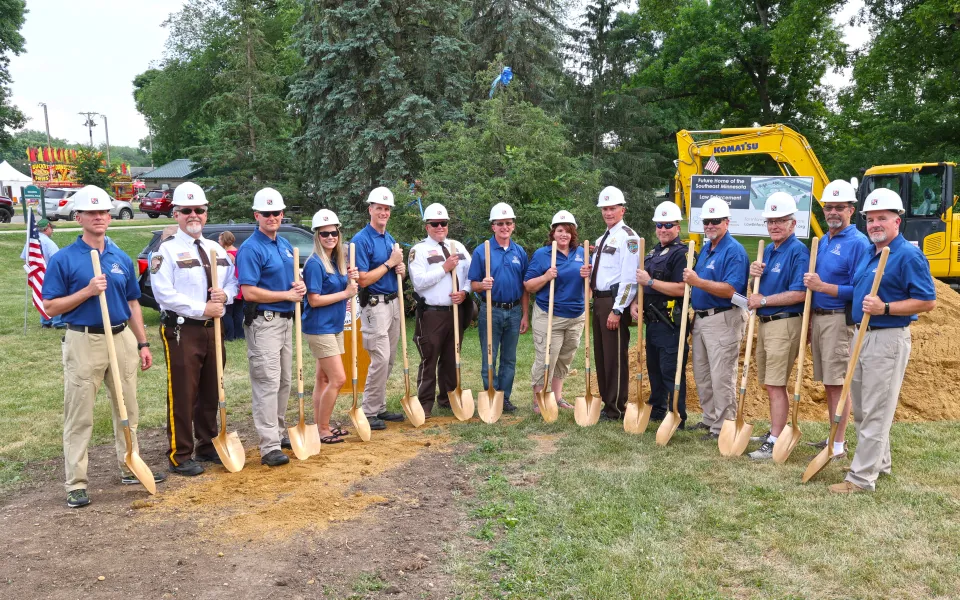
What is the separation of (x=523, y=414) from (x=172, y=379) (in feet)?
12.0

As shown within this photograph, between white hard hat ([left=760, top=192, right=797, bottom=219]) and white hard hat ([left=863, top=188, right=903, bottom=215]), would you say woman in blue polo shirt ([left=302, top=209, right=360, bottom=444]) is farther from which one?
white hard hat ([left=863, top=188, right=903, bottom=215])

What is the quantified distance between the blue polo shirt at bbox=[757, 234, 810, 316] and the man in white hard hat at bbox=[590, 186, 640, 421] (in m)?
1.35

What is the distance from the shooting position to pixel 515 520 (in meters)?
5.06

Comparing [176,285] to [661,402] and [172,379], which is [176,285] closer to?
[172,379]

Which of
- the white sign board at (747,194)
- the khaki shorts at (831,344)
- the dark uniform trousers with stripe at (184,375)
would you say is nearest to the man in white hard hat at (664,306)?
the khaki shorts at (831,344)

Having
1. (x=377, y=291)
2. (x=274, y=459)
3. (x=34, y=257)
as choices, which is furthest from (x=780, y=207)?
(x=34, y=257)

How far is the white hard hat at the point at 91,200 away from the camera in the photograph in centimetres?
538

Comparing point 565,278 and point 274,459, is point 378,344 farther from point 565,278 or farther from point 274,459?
point 565,278

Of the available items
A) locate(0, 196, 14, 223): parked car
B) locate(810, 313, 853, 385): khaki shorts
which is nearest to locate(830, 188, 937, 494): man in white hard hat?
locate(810, 313, 853, 385): khaki shorts

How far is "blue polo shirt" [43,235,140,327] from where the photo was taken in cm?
532

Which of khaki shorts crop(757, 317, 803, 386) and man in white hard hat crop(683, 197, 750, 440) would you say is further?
man in white hard hat crop(683, 197, 750, 440)

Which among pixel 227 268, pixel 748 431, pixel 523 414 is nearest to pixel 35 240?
pixel 227 268

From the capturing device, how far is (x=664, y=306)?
288 inches

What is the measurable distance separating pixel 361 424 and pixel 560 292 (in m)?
2.49
